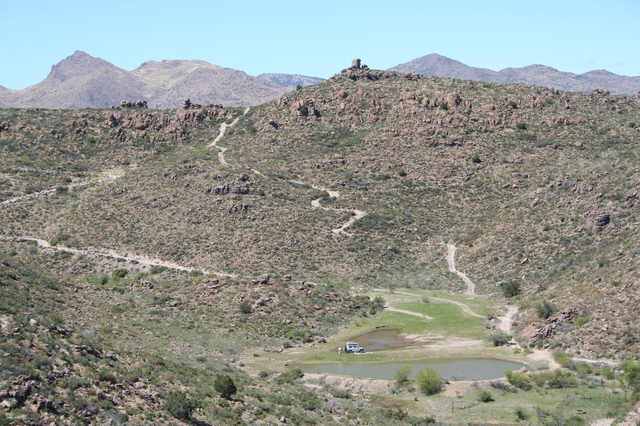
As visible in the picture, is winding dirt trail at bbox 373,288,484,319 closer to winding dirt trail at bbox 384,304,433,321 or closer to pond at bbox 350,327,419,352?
winding dirt trail at bbox 384,304,433,321

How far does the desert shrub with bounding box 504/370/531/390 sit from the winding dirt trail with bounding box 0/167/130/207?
78023mm

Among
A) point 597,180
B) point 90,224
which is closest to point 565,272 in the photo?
point 597,180

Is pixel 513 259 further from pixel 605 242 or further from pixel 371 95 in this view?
pixel 371 95

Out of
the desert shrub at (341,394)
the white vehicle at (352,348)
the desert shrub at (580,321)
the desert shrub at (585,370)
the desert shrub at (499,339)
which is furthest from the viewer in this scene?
the white vehicle at (352,348)

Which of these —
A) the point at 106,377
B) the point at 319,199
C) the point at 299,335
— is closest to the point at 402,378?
the point at 299,335

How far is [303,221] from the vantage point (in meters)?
86.5

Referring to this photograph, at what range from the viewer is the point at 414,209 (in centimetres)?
9444

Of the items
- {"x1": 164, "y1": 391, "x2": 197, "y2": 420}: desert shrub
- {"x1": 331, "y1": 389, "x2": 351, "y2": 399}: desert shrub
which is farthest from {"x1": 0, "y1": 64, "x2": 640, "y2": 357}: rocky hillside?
{"x1": 164, "y1": 391, "x2": 197, "y2": 420}: desert shrub

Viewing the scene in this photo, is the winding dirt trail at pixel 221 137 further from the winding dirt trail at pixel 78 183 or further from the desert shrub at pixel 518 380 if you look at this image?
the desert shrub at pixel 518 380

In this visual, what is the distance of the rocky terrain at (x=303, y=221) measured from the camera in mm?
45875

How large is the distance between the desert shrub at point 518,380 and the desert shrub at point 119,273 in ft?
147

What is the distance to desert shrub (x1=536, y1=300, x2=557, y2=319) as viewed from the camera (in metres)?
52.6

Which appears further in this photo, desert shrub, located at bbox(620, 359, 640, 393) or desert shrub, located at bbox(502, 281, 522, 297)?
desert shrub, located at bbox(502, 281, 522, 297)

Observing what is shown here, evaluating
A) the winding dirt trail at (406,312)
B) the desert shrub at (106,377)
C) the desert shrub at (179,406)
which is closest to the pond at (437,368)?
the winding dirt trail at (406,312)
